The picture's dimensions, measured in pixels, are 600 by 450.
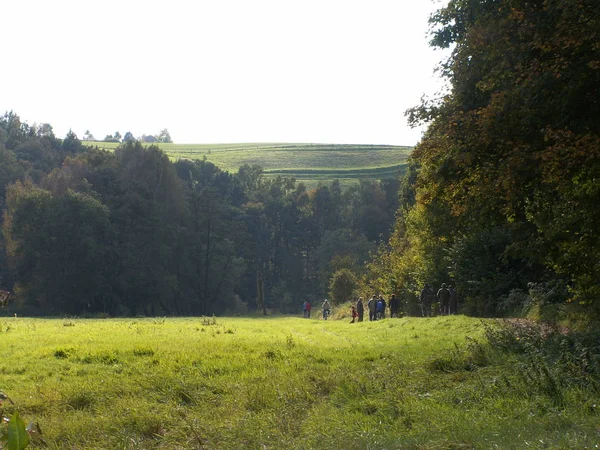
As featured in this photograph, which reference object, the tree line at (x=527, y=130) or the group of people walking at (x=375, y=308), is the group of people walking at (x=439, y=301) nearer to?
the group of people walking at (x=375, y=308)

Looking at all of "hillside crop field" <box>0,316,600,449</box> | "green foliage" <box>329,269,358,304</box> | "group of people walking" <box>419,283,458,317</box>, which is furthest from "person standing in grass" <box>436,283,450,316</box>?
"green foliage" <box>329,269,358,304</box>

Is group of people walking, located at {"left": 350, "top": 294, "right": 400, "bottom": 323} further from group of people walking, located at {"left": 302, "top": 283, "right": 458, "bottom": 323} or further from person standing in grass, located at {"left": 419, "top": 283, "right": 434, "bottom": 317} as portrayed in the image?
person standing in grass, located at {"left": 419, "top": 283, "right": 434, "bottom": 317}

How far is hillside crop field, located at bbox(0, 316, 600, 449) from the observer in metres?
8.62

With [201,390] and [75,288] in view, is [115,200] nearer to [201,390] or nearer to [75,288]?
[75,288]

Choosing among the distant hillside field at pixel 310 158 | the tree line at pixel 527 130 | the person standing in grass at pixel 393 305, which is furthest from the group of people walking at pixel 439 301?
the distant hillside field at pixel 310 158

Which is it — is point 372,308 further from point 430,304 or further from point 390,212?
point 390,212

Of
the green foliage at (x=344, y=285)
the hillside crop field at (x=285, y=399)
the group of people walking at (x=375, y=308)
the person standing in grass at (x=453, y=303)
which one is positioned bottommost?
the green foliage at (x=344, y=285)

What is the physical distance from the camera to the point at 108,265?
7275 cm

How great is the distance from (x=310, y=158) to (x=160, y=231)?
100 meters

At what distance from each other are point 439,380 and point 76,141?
3883 inches

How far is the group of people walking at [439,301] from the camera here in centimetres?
3390

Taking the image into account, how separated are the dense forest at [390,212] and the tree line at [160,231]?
213mm

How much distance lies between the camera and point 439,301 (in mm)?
36031

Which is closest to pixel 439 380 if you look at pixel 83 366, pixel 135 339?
pixel 83 366
